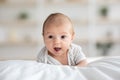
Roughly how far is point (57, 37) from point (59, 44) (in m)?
0.03

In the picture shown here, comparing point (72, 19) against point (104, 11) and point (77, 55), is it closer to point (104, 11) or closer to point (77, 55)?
point (104, 11)

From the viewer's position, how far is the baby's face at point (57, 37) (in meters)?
A: 0.90

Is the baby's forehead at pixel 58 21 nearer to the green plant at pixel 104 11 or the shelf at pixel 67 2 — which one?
the shelf at pixel 67 2

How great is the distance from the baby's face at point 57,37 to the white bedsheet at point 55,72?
0.81ft

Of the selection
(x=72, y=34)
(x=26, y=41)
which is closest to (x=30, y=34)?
(x=26, y=41)

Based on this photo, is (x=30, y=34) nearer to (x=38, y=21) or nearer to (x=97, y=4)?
(x=38, y=21)

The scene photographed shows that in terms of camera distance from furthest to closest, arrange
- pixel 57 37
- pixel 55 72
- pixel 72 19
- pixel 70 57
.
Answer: pixel 72 19 < pixel 70 57 < pixel 57 37 < pixel 55 72

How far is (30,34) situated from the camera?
14.3 ft

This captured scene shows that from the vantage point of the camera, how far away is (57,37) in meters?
0.91

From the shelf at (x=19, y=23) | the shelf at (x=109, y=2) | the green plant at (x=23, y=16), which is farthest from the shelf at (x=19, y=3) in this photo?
the shelf at (x=109, y=2)

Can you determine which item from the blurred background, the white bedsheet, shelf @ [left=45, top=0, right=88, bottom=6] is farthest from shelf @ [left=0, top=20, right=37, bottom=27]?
the white bedsheet

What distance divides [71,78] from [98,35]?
381 centimetres

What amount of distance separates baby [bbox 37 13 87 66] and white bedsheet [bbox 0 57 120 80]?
0.83ft

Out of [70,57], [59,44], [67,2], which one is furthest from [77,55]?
[67,2]
